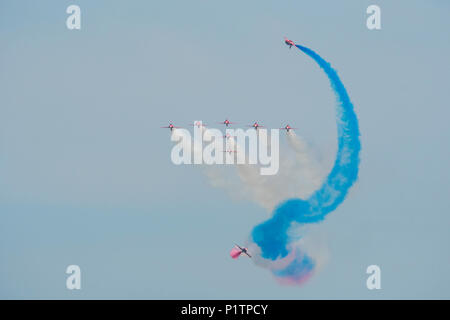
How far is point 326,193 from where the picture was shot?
272ft

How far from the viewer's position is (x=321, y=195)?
8300cm

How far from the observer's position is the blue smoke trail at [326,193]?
82125 millimetres

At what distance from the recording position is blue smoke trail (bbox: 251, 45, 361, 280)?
82125 millimetres

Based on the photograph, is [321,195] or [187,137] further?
[187,137]

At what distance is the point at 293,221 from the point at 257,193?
4319 mm

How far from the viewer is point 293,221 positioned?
83.9 m
